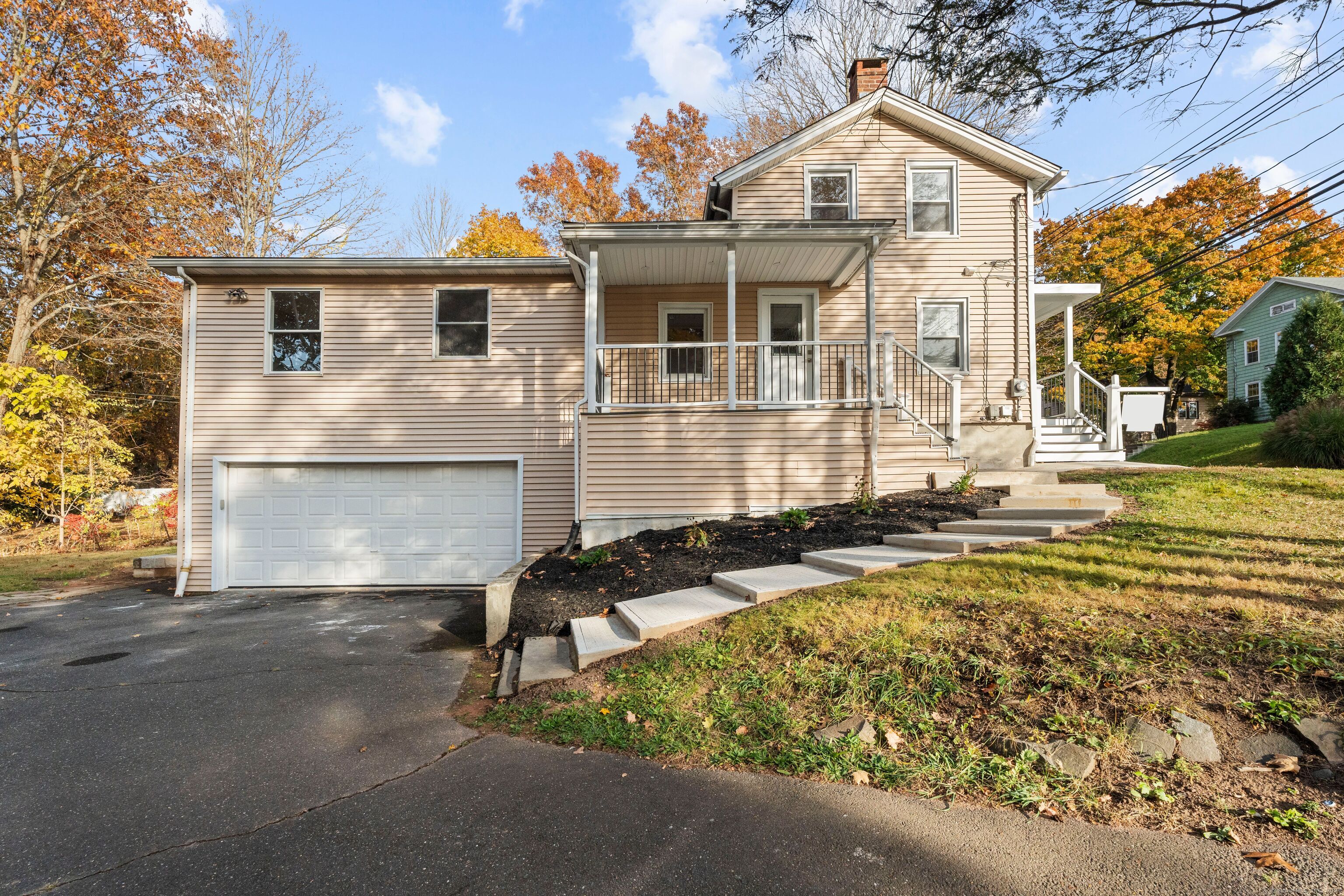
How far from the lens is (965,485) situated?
7305 mm

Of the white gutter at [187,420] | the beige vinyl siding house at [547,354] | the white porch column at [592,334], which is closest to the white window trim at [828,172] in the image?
the beige vinyl siding house at [547,354]

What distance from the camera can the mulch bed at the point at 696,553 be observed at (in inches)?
223

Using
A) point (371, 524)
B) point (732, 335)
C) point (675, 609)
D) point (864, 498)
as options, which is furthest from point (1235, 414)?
point (371, 524)

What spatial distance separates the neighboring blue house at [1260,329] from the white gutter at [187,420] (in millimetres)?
27283

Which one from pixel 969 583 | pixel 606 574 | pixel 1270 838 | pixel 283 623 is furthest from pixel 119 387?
pixel 1270 838

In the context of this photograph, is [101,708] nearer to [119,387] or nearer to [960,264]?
[960,264]

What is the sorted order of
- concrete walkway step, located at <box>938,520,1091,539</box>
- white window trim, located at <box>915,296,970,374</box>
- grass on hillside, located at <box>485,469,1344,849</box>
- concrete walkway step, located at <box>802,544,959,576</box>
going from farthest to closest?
white window trim, located at <box>915,296,970,374</box>, concrete walkway step, located at <box>938,520,1091,539</box>, concrete walkway step, located at <box>802,544,959,576</box>, grass on hillside, located at <box>485,469,1344,849</box>

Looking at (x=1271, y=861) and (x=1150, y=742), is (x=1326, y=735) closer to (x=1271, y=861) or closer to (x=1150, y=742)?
(x=1150, y=742)

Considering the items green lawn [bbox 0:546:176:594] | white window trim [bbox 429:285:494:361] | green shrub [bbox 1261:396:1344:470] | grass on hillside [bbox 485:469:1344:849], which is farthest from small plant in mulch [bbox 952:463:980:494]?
green lawn [bbox 0:546:176:594]

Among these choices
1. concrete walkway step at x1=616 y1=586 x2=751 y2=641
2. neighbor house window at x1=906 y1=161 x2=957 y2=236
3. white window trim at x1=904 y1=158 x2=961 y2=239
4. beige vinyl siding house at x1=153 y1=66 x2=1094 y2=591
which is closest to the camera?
concrete walkway step at x1=616 y1=586 x2=751 y2=641

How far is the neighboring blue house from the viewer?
68.6 feet

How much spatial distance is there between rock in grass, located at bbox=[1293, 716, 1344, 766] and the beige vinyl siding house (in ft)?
18.6

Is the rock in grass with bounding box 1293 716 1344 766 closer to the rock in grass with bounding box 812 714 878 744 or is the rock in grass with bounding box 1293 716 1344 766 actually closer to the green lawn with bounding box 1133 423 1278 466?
the rock in grass with bounding box 812 714 878 744

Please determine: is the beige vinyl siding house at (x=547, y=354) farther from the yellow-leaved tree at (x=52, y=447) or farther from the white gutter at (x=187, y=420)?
the yellow-leaved tree at (x=52, y=447)
